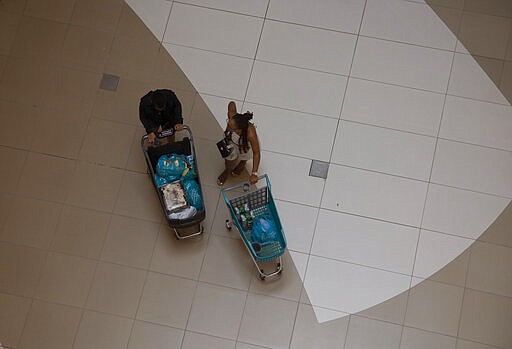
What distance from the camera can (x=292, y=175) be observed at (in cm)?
663

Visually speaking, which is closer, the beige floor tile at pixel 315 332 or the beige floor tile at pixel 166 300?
the beige floor tile at pixel 315 332

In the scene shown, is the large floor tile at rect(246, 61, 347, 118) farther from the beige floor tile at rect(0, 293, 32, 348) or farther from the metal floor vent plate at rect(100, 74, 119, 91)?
the beige floor tile at rect(0, 293, 32, 348)

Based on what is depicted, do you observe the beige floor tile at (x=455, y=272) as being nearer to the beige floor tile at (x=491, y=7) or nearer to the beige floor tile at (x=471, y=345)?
the beige floor tile at (x=471, y=345)

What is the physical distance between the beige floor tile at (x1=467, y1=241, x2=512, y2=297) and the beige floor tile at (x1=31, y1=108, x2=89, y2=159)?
4.11 m

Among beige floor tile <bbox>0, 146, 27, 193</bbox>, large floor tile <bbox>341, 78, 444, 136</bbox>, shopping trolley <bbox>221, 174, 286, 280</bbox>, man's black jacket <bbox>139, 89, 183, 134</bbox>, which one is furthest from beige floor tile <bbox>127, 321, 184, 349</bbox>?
large floor tile <bbox>341, 78, 444, 136</bbox>

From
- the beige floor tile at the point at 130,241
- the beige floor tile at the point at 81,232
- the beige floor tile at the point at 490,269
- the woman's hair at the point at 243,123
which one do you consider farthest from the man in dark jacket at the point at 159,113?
the beige floor tile at the point at 490,269

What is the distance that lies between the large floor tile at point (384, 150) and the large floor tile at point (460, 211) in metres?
0.26

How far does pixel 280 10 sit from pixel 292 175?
1918mm

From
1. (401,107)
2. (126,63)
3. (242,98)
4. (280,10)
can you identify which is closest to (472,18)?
(401,107)

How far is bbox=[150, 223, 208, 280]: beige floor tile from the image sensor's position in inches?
250

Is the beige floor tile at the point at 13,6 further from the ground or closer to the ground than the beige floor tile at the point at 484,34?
closer to the ground

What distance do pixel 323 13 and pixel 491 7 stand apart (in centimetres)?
184

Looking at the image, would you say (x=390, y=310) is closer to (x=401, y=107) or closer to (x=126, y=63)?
(x=401, y=107)

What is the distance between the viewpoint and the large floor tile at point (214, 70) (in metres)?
6.98
